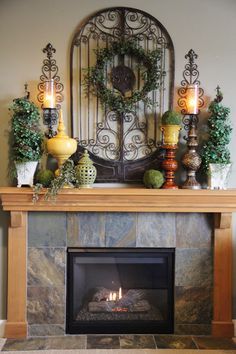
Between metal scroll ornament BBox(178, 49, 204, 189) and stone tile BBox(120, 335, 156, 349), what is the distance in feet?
3.79

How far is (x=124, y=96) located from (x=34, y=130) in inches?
28.8

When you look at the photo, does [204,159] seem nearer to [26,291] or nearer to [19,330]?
[26,291]

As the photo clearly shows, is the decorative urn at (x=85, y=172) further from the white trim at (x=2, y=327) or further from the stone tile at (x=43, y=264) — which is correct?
the white trim at (x=2, y=327)

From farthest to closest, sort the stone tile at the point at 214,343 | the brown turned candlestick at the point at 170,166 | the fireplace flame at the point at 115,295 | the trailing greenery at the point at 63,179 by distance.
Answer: the fireplace flame at the point at 115,295 → the brown turned candlestick at the point at 170,166 → the stone tile at the point at 214,343 → the trailing greenery at the point at 63,179

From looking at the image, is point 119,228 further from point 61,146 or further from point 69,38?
point 69,38

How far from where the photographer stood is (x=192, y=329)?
300cm

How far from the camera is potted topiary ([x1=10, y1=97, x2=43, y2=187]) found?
284cm

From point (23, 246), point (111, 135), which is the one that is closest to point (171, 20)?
point (111, 135)

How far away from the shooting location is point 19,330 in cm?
294

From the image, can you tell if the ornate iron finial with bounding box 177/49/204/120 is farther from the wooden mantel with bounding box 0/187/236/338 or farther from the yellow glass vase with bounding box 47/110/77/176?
the yellow glass vase with bounding box 47/110/77/176

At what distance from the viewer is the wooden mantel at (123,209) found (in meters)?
2.79

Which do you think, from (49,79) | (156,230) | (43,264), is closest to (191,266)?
(156,230)

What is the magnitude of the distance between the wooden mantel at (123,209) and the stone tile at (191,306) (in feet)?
0.25

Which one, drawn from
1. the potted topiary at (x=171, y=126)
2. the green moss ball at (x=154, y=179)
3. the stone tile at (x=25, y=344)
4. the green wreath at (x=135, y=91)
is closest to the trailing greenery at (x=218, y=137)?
the potted topiary at (x=171, y=126)
